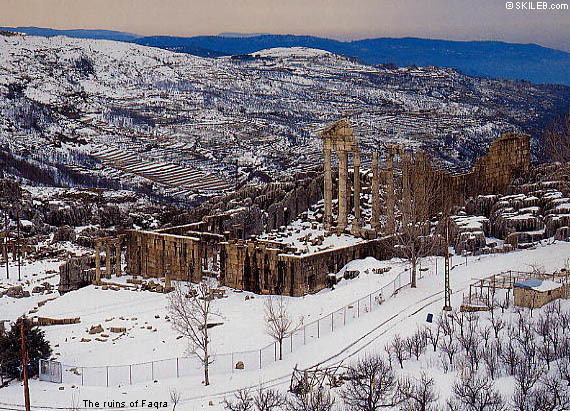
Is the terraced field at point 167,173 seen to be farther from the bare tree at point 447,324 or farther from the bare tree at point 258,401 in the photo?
the bare tree at point 258,401

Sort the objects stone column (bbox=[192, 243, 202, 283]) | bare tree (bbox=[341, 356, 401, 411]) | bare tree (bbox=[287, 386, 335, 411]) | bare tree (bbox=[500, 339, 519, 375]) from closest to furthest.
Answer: bare tree (bbox=[287, 386, 335, 411])
bare tree (bbox=[341, 356, 401, 411])
bare tree (bbox=[500, 339, 519, 375])
stone column (bbox=[192, 243, 202, 283])

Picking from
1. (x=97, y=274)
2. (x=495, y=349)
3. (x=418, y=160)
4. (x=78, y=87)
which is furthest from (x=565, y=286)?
(x=78, y=87)

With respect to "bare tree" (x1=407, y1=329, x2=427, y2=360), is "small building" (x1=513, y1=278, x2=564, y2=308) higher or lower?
higher

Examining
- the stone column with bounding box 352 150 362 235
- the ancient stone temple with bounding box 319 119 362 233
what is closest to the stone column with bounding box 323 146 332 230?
Answer: the ancient stone temple with bounding box 319 119 362 233

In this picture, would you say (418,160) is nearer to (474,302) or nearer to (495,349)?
(474,302)

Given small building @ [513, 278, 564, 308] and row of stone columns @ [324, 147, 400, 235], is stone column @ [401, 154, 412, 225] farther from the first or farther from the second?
small building @ [513, 278, 564, 308]

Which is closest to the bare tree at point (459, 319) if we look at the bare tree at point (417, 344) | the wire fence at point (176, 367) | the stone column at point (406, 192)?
the bare tree at point (417, 344)
